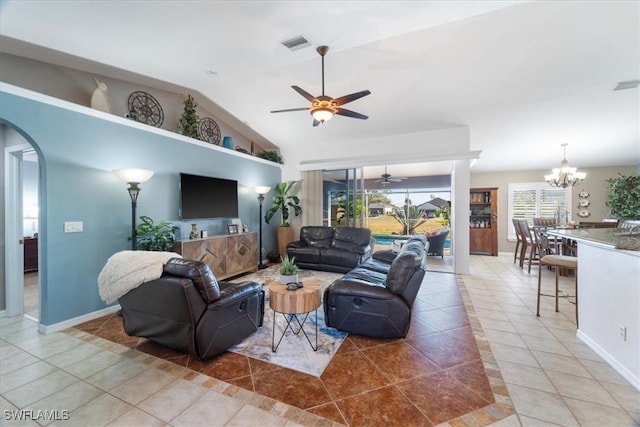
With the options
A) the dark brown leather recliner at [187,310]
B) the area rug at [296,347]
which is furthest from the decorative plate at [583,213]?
the dark brown leather recliner at [187,310]

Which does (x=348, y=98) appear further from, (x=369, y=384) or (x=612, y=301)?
(x=612, y=301)

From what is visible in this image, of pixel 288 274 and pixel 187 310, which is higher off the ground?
pixel 288 274

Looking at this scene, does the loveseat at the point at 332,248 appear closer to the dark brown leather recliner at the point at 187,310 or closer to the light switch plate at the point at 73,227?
the dark brown leather recliner at the point at 187,310

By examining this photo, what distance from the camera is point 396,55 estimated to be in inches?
143

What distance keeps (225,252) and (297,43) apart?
11.6ft

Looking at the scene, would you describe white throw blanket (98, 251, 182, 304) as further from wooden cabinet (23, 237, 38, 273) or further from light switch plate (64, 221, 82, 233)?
→ wooden cabinet (23, 237, 38, 273)

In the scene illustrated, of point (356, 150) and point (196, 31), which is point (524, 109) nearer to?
point (356, 150)

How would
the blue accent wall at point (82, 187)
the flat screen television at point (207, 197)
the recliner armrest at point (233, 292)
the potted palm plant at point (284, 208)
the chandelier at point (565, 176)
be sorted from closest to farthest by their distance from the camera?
1. the recliner armrest at point (233, 292)
2. the blue accent wall at point (82, 187)
3. the flat screen television at point (207, 197)
4. the chandelier at point (565, 176)
5. the potted palm plant at point (284, 208)

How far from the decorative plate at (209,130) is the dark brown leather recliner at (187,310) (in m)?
3.78

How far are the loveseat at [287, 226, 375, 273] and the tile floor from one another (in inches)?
96.5

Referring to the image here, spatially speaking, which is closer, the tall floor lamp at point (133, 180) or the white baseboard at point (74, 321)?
the white baseboard at point (74, 321)

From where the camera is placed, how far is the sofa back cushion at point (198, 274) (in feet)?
6.93

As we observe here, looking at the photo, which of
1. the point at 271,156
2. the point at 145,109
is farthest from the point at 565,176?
the point at 145,109

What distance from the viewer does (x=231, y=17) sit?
8.27 ft
